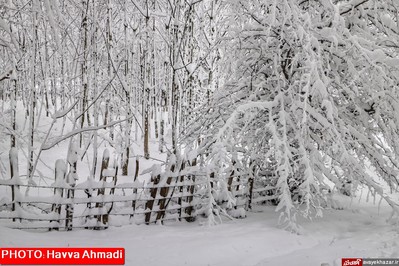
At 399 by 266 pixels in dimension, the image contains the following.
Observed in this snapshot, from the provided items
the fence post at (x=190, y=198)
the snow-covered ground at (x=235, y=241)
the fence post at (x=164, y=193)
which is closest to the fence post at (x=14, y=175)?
the snow-covered ground at (x=235, y=241)

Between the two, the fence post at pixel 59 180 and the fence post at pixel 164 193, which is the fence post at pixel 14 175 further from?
the fence post at pixel 164 193

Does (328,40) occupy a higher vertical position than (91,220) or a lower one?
higher

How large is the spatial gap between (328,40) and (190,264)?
4.19 metres

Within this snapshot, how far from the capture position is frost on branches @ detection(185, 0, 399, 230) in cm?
533

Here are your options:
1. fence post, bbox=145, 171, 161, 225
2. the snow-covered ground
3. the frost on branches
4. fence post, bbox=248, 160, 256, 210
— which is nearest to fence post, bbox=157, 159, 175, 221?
fence post, bbox=145, 171, 161, 225

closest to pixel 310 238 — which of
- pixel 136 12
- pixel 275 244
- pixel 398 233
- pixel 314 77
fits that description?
pixel 275 244

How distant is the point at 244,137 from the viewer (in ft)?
21.7

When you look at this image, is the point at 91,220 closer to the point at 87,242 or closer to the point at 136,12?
the point at 87,242

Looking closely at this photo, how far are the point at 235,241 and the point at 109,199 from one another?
208cm

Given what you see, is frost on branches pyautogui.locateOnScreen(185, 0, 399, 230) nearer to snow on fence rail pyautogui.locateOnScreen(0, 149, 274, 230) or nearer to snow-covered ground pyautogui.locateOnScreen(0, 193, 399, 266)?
snow-covered ground pyautogui.locateOnScreen(0, 193, 399, 266)

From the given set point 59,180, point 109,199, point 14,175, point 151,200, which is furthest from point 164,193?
point 14,175

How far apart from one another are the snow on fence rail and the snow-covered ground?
22 cm

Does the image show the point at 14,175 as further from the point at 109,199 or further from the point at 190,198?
the point at 190,198

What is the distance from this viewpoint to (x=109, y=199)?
17.8ft
